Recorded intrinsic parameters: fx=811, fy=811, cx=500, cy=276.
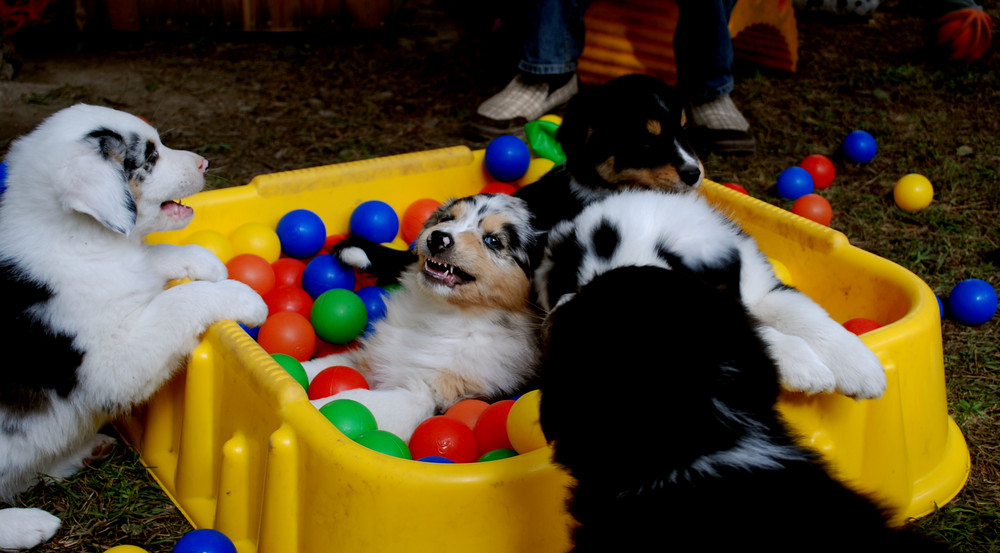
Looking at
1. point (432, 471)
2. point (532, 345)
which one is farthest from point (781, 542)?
point (532, 345)

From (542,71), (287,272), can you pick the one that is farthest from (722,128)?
(287,272)

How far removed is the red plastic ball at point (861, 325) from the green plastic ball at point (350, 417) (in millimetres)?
1739

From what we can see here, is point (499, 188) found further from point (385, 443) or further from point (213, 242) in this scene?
point (385, 443)

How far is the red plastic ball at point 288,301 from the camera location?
10.9 feet

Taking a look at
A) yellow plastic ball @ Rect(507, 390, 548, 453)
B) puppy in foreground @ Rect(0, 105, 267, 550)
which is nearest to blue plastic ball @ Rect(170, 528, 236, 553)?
puppy in foreground @ Rect(0, 105, 267, 550)

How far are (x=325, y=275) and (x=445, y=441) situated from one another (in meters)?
1.25

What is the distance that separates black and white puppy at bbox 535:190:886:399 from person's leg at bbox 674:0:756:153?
2579mm

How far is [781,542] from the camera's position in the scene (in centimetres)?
147

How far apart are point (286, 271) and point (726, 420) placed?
2.46 m

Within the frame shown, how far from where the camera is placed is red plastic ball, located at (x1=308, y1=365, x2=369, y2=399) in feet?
9.32

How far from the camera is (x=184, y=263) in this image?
2830 mm

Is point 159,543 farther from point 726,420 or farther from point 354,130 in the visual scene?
point 354,130

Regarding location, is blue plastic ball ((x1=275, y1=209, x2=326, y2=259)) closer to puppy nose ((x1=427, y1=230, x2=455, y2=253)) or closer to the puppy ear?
puppy nose ((x1=427, y1=230, x2=455, y2=253))

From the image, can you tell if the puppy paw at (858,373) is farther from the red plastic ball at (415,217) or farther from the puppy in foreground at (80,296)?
the red plastic ball at (415,217)
